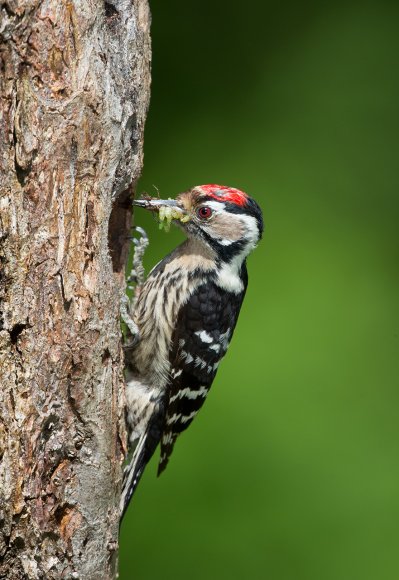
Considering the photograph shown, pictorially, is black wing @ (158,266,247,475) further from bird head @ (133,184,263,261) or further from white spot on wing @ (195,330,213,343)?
bird head @ (133,184,263,261)

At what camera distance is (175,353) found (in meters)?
3.15

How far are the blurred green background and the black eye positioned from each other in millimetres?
1065

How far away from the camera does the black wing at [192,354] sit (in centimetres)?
316

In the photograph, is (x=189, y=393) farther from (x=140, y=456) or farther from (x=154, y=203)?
(x=154, y=203)

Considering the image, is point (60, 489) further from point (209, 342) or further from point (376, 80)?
point (376, 80)

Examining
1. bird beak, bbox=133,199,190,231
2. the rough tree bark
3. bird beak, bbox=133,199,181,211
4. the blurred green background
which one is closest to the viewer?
the rough tree bark

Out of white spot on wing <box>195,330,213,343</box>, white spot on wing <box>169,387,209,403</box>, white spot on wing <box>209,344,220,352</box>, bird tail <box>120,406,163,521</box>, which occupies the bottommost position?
bird tail <box>120,406,163,521</box>

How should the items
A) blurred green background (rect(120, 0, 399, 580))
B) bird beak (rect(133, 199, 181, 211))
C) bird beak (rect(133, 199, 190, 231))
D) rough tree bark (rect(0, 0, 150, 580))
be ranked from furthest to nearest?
blurred green background (rect(120, 0, 399, 580)) → bird beak (rect(133, 199, 190, 231)) → bird beak (rect(133, 199, 181, 211)) → rough tree bark (rect(0, 0, 150, 580))

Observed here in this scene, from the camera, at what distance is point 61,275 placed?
2.36m

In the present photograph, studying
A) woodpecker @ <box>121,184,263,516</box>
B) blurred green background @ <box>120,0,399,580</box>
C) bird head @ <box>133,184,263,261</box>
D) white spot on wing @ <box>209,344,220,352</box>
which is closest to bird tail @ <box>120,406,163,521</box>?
woodpecker @ <box>121,184,263,516</box>

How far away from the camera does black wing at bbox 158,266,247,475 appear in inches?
124

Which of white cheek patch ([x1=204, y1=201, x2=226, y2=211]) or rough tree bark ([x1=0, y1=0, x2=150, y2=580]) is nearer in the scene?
rough tree bark ([x1=0, y1=0, x2=150, y2=580])

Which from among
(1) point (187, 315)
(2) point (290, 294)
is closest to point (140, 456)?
(1) point (187, 315)

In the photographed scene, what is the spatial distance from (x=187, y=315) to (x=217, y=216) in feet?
1.23
